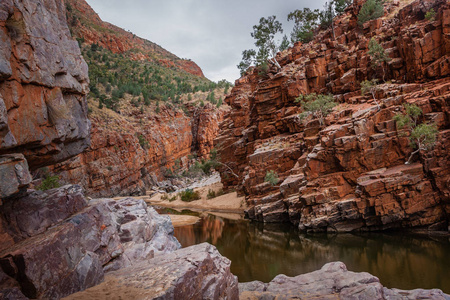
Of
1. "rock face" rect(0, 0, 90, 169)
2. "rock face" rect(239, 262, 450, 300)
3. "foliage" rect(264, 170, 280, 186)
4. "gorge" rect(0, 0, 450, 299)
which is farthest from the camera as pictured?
"foliage" rect(264, 170, 280, 186)

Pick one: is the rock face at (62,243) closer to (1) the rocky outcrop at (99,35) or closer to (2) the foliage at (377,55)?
(2) the foliage at (377,55)

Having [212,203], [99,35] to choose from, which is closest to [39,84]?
[212,203]

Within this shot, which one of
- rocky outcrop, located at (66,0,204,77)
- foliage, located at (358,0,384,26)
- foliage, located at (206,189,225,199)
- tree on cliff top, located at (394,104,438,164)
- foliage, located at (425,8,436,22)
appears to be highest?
rocky outcrop, located at (66,0,204,77)

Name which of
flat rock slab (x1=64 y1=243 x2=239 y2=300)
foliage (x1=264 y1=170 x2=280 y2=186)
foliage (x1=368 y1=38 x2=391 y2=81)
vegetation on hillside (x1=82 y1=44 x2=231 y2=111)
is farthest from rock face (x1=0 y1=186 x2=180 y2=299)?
vegetation on hillside (x1=82 y1=44 x2=231 y2=111)

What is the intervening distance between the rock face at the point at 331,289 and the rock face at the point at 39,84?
8.03 m

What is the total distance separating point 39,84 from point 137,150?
156 feet

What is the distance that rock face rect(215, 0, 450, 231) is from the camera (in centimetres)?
1777

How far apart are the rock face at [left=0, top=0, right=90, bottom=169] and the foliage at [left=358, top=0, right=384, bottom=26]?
1371 inches

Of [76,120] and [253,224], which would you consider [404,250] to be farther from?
[76,120]

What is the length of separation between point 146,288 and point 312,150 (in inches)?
758

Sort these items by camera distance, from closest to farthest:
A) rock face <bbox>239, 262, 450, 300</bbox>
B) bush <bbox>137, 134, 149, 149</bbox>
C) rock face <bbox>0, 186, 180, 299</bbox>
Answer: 1. rock face <bbox>0, 186, 180, 299</bbox>
2. rock face <bbox>239, 262, 450, 300</bbox>
3. bush <bbox>137, 134, 149, 149</bbox>

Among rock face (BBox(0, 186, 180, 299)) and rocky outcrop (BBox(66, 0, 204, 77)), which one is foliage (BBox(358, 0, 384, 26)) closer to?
rock face (BBox(0, 186, 180, 299))

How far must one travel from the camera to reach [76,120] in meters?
8.80

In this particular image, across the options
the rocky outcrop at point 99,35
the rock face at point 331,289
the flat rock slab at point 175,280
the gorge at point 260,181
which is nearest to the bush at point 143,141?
the gorge at point 260,181
